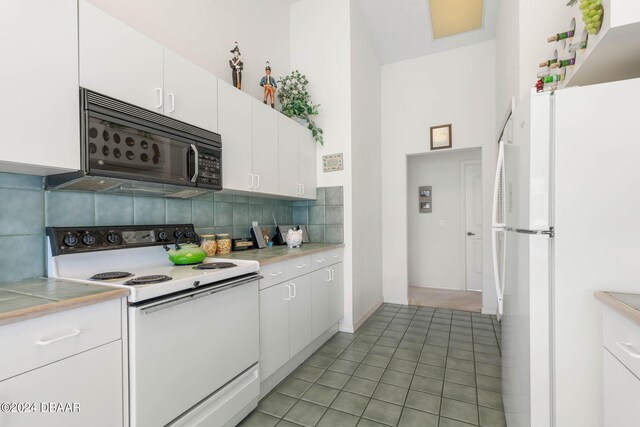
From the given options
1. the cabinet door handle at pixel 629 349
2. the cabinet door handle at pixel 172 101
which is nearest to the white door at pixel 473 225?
the cabinet door handle at pixel 629 349

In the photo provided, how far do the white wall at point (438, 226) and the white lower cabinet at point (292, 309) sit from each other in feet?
8.29

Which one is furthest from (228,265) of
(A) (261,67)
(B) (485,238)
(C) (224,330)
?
(B) (485,238)

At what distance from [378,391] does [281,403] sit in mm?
656

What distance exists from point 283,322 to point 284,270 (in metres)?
0.37

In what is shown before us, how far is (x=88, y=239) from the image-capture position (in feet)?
5.01

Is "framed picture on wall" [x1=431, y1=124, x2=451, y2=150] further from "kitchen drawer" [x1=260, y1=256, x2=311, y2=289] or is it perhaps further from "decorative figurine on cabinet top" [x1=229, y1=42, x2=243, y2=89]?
"decorative figurine on cabinet top" [x1=229, y1=42, x2=243, y2=89]

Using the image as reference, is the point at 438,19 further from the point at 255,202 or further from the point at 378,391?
the point at 378,391

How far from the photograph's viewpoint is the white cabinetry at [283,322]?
1966 mm

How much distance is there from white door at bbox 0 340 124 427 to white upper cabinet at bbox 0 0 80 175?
75 cm

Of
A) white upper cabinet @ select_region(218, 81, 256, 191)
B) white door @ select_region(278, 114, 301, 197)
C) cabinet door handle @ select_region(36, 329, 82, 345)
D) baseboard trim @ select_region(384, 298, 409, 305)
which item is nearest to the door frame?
baseboard trim @ select_region(384, 298, 409, 305)

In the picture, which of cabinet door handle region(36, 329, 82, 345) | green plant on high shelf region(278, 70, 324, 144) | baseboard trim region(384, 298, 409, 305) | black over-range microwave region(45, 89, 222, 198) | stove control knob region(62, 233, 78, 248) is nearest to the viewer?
cabinet door handle region(36, 329, 82, 345)

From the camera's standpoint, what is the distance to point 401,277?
4.15 meters

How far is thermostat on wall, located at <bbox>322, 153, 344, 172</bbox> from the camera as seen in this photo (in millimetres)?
3172

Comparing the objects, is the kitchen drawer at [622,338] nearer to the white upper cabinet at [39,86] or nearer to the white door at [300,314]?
the white door at [300,314]
